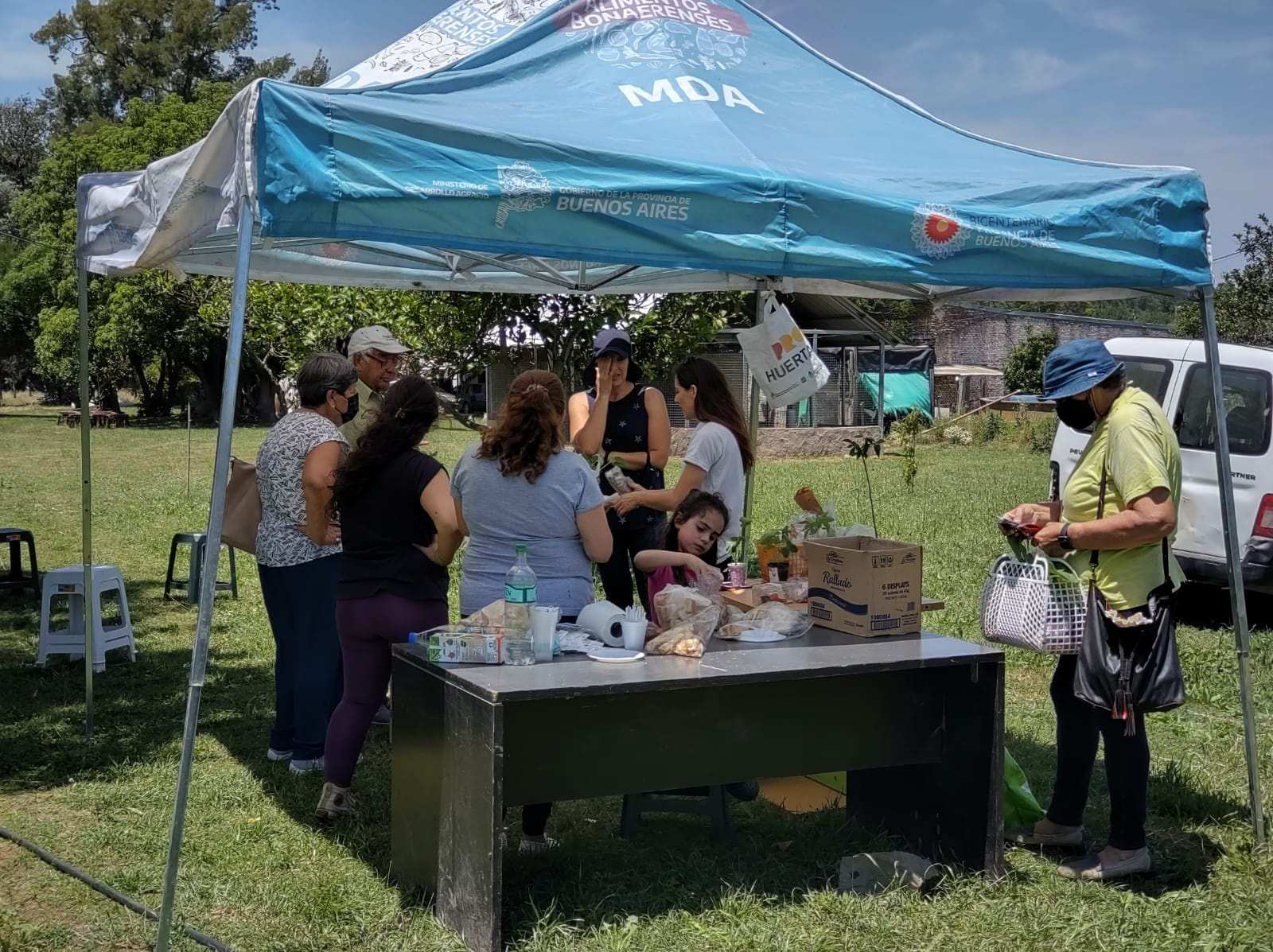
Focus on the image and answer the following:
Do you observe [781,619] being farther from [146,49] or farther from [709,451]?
[146,49]

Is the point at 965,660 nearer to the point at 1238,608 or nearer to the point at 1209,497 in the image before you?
the point at 1238,608

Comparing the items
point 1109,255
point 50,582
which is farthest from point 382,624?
point 50,582

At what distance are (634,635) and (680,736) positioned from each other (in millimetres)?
376

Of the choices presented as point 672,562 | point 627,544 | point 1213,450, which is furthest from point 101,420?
point 672,562

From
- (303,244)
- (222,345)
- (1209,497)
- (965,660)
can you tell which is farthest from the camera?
(222,345)

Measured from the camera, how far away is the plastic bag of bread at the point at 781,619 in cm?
466

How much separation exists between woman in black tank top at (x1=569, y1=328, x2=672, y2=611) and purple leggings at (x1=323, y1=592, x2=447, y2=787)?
150 centimetres

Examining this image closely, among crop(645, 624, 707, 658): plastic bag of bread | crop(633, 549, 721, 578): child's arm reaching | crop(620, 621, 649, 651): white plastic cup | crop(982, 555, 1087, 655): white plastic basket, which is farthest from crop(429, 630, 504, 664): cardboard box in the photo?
crop(982, 555, 1087, 655): white plastic basket

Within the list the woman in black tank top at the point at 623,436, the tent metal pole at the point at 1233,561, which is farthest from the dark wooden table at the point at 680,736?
the woman in black tank top at the point at 623,436

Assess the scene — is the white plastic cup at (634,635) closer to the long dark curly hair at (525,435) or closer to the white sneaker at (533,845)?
the long dark curly hair at (525,435)

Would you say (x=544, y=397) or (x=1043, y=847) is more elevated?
(x=544, y=397)

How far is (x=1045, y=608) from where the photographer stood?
4.43 meters

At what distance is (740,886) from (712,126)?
271cm

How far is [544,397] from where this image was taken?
14.5ft
